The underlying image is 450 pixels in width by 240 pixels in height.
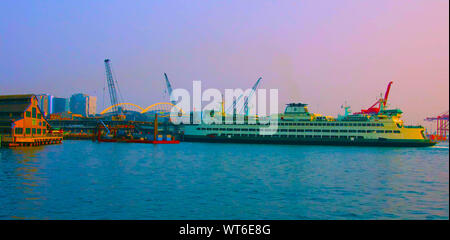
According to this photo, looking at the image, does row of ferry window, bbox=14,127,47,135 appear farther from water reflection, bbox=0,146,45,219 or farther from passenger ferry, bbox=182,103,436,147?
passenger ferry, bbox=182,103,436,147

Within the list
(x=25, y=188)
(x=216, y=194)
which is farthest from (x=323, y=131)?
(x=25, y=188)

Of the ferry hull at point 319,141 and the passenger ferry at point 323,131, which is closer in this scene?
the ferry hull at point 319,141

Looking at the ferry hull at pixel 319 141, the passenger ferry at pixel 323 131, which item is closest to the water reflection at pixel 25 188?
the ferry hull at pixel 319 141

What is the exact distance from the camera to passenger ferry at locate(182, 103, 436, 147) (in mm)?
98250

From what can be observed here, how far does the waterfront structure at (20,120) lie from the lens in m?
72.4

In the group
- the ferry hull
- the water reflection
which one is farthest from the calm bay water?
the ferry hull

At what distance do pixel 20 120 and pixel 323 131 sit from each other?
7885cm

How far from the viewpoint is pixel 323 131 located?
354ft

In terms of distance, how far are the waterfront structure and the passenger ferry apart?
52.4 meters

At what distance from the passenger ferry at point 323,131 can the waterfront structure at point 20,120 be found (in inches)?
2061

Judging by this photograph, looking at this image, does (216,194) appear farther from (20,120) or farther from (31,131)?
(31,131)

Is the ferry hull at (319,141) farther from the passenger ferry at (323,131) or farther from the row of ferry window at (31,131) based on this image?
the row of ferry window at (31,131)

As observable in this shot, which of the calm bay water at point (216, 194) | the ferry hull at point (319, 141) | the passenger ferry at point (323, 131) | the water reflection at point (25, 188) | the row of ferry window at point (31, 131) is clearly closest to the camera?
the water reflection at point (25, 188)
